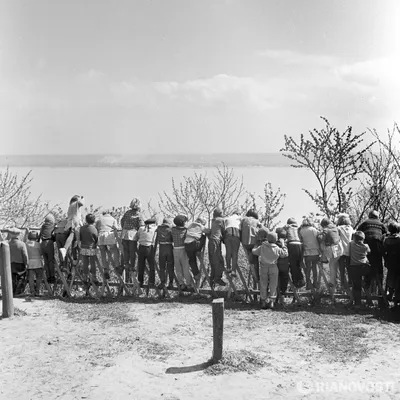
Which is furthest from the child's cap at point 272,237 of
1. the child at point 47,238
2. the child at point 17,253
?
the child at point 17,253

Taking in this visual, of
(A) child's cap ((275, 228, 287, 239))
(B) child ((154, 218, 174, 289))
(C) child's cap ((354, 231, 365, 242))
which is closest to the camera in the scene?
(C) child's cap ((354, 231, 365, 242))

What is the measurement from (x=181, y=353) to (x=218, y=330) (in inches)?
35.3

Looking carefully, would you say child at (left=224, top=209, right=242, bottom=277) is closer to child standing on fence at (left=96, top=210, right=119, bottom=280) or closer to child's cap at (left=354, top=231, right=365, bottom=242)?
child's cap at (left=354, top=231, right=365, bottom=242)

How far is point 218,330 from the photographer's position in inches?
294

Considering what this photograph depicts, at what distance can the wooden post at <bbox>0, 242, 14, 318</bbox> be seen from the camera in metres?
10.1

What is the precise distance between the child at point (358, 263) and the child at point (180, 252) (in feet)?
10.0

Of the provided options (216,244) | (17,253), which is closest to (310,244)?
(216,244)

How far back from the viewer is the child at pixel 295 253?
10070 millimetres

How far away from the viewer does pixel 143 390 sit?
6.81 m

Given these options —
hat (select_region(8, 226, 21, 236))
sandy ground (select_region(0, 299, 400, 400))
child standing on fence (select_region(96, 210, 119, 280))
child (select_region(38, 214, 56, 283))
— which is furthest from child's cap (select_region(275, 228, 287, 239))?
hat (select_region(8, 226, 21, 236))

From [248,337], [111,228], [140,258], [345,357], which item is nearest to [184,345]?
[248,337]

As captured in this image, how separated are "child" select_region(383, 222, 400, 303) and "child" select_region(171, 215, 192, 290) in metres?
3.65

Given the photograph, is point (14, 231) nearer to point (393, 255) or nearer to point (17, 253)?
point (17, 253)

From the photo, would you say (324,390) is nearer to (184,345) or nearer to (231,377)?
(231,377)
